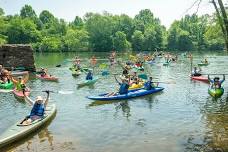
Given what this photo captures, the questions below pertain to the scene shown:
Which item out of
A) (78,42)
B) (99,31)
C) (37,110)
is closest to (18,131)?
(37,110)

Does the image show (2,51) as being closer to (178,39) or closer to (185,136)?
(185,136)

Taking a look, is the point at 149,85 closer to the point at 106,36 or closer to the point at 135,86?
the point at 135,86

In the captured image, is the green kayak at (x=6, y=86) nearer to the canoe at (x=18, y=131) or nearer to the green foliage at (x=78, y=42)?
the canoe at (x=18, y=131)

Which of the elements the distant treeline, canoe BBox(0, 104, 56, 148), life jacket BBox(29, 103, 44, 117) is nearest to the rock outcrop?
canoe BBox(0, 104, 56, 148)

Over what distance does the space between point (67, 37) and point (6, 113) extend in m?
95.3

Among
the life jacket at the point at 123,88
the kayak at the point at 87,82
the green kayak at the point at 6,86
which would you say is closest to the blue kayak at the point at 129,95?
the life jacket at the point at 123,88

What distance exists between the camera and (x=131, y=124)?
19.8 m

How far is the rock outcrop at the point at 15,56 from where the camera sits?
45.1 metres

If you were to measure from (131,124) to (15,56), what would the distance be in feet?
95.5

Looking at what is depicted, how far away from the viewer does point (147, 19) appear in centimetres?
17100

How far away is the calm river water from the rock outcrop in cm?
1620

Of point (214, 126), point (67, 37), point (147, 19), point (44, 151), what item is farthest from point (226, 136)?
point (147, 19)

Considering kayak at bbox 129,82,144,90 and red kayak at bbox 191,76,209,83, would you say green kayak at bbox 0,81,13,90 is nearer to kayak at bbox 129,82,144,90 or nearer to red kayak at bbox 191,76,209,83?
kayak at bbox 129,82,144,90

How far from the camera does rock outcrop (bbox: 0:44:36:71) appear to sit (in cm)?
4506
